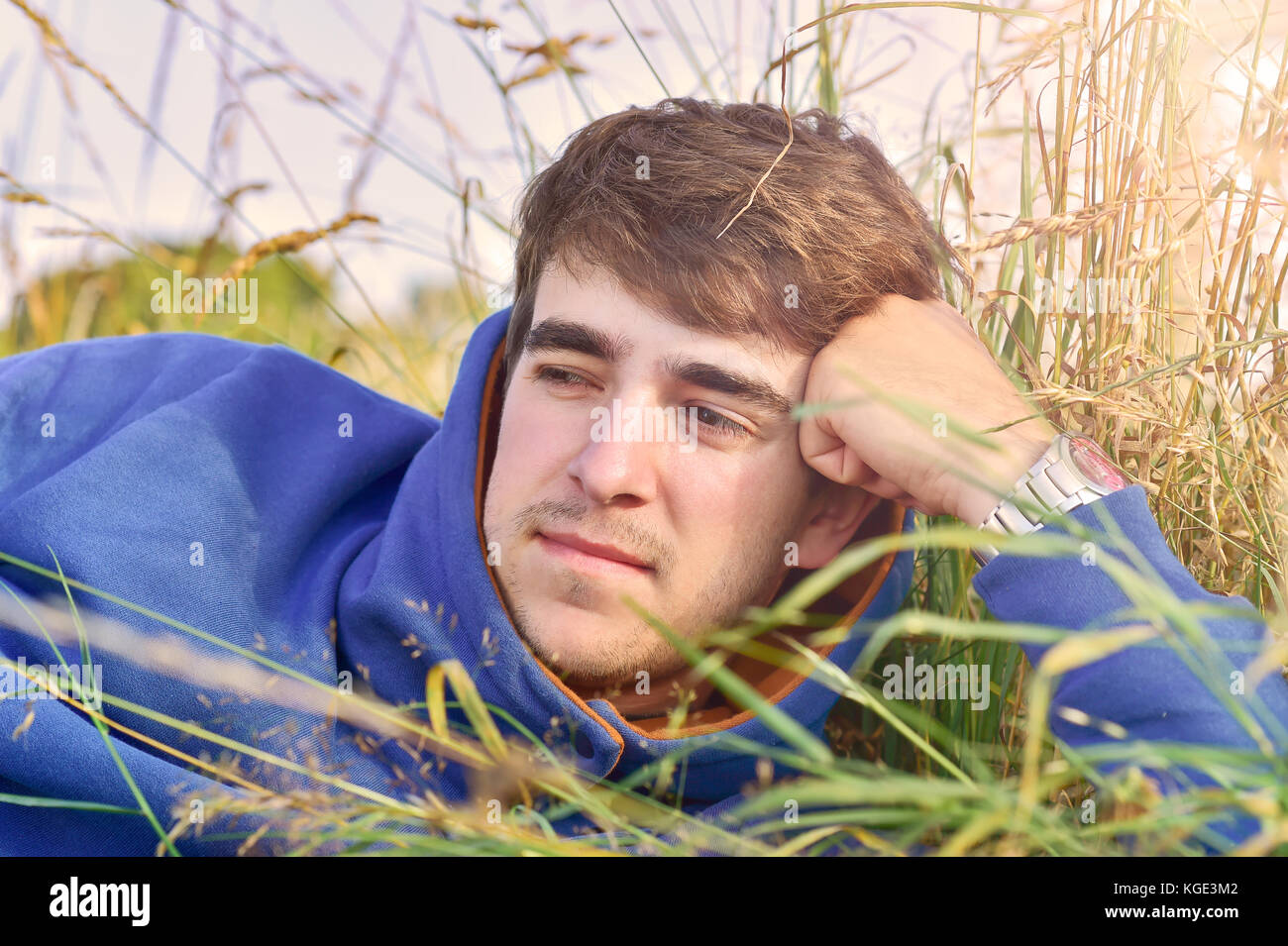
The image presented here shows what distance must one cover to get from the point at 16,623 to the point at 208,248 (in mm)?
1663

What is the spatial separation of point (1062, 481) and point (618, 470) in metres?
0.79

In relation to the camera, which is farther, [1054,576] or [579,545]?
[579,545]

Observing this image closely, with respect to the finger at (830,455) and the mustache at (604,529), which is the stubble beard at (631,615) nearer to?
the mustache at (604,529)

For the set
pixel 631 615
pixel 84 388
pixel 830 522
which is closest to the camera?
pixel 631 615

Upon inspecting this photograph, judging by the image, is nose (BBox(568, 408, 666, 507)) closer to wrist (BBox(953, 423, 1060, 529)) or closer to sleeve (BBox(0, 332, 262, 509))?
wrist (BBox(953, 423, 1060, 529))

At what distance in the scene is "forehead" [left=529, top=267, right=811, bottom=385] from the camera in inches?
75.7

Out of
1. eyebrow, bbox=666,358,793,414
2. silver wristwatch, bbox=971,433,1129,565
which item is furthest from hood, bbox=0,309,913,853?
eyebrow, bbox=666,358,793,414

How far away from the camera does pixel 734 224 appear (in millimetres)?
2059

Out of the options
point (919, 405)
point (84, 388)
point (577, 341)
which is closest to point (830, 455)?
point (919, 405)

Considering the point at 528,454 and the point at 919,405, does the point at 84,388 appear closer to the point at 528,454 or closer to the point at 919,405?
the point at 528,454

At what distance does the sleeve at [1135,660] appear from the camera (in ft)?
4.35

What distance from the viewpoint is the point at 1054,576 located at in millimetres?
1605

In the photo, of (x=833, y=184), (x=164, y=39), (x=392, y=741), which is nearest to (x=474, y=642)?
(x=392, y=741)

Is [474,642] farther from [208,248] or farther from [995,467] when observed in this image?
[208,248]
